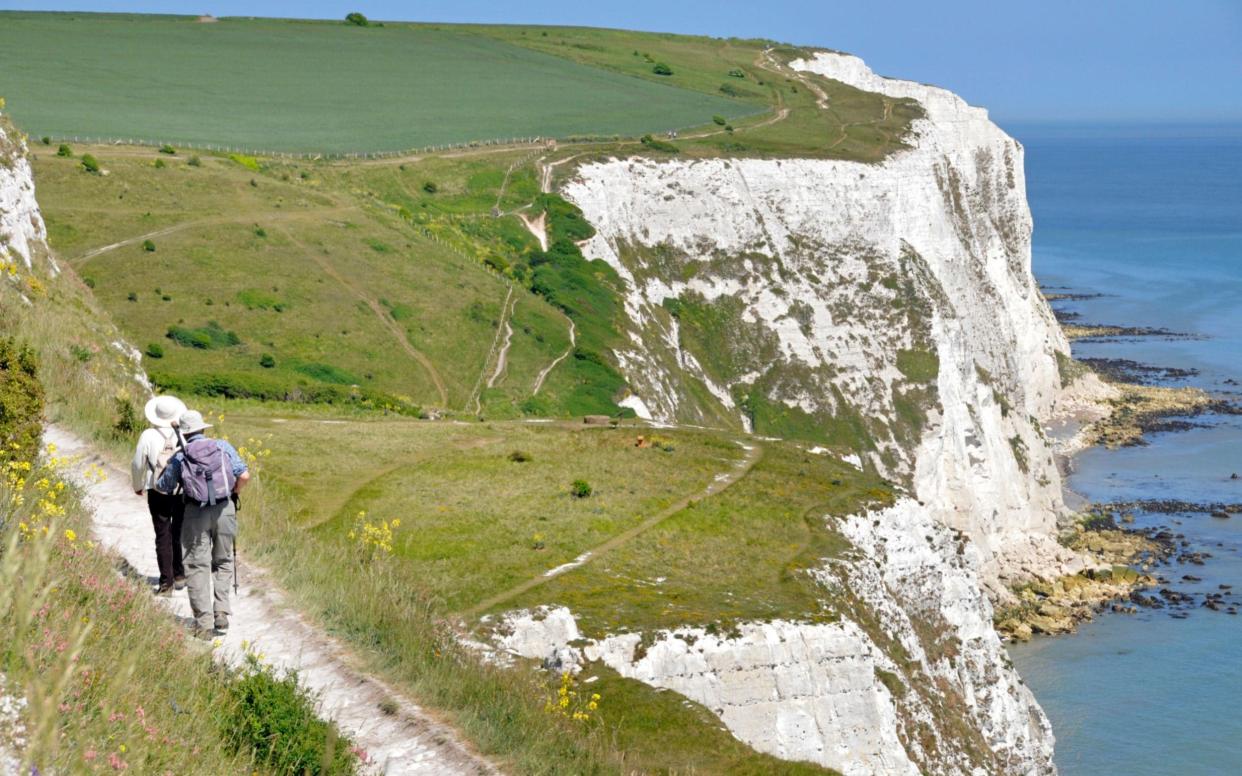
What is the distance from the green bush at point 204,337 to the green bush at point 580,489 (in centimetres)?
2855

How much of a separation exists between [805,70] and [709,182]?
3452 inches

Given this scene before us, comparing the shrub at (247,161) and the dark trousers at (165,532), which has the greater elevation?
the shrub at (247,161)

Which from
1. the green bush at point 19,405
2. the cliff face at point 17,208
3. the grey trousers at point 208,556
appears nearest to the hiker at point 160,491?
the grey trousers at point 208,556

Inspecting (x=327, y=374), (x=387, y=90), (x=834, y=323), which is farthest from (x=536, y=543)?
(x=387, y=90)

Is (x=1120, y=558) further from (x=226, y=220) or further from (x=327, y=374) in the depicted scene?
(x=226, y=220)

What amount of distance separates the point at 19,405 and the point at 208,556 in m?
5.05

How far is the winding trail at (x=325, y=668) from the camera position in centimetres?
1375

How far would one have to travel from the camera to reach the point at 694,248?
10650cm

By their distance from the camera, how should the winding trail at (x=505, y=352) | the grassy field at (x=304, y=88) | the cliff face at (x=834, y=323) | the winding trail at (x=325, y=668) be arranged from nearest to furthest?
the winding trail at (x=325, y=668), the winding trail at (x=505, y=352), the cliff face at (x=834, y=323), the grassy field at (x=304, y=88)

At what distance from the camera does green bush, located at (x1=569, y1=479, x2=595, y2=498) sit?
136 ft

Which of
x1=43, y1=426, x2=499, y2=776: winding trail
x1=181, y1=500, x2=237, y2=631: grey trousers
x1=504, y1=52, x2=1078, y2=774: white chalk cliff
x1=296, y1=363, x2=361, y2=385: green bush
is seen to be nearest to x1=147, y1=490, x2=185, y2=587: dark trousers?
x1=43, y1=426, x2=499, y2=776: winding trail

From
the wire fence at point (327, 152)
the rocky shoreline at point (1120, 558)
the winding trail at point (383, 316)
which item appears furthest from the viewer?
the wire fence at point (327, 152)

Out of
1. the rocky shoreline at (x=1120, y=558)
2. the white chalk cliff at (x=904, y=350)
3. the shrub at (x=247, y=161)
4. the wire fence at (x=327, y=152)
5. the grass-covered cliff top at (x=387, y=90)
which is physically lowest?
the rocky shoreline at (x=1120, y=558)

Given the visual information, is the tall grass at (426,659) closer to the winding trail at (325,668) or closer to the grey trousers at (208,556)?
the winding trail at (325,668)
